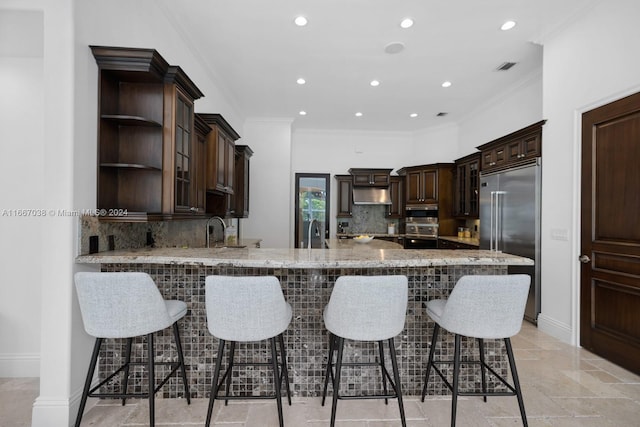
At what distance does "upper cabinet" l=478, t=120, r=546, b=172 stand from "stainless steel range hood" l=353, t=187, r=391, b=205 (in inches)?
85.8

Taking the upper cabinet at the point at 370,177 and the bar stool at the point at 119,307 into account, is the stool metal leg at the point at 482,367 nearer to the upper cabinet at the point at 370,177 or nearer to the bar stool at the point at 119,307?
the bar stool at the point at 119,307

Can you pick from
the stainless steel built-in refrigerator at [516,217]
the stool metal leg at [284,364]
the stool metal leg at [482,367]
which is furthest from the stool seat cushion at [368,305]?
the stainless steel built-in refrigerator at [516,217]

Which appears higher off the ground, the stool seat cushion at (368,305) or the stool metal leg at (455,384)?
the stool seat cushion at (368,305)

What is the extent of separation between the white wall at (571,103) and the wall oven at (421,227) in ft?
8.56

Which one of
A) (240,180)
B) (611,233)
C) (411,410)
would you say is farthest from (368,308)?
(240,180)

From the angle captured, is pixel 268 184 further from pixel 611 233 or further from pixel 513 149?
pixel 611 233

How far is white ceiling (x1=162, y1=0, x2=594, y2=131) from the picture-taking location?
2.96 m

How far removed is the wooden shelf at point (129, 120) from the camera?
6.89 ft

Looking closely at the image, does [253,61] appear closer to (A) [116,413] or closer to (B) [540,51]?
(B) [540,51]

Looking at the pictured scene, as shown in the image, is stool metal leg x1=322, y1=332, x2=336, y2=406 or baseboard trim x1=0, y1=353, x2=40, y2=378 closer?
stool metal leg x1=322, y1=332, x2=336, y2=406

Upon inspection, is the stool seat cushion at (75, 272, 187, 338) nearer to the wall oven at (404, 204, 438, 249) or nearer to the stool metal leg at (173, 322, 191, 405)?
the stool metal leg at (173, 322, 191, 405)

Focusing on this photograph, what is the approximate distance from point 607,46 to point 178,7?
4.02 m

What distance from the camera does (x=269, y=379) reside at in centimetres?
222

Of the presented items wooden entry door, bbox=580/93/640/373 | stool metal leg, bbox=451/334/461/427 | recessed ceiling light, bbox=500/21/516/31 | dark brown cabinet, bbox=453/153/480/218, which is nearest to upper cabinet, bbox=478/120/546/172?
dark brown cabinet, bbox=453/153/480/218
